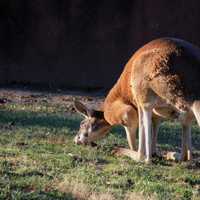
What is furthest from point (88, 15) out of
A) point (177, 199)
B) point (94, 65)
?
point (177, 199)

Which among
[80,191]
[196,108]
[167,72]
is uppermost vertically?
[167,72]

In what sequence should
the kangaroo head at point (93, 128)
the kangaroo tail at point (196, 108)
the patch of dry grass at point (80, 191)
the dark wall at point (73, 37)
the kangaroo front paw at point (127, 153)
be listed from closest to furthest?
the patch of dry grass at point (80, 191)
the kangaroo tail at point (196, 108)
the kangaroo front paw at point (127, 153)
the kangaroo head at point (93, 128)
the dark wall at point (73, 37)

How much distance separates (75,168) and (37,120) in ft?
11.4

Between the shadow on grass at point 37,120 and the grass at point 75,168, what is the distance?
0.01 metres

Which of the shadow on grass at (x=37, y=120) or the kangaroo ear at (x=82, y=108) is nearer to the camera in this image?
the kangaroo ear at (x=82, y=108)

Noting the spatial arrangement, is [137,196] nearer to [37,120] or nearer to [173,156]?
[173,156]

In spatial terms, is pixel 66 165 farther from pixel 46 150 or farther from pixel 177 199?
pixel 177 199

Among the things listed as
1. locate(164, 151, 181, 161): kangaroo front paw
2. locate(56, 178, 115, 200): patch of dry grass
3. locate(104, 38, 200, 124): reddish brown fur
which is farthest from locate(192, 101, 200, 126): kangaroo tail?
locate(56, 178, 115, 200): patch of dry grass

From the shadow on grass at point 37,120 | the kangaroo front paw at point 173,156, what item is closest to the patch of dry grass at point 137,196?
the kangaroo front paw at point 173,156

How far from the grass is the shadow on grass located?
0.04 feet

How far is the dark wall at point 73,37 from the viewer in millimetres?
15189

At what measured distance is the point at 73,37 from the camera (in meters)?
15.3

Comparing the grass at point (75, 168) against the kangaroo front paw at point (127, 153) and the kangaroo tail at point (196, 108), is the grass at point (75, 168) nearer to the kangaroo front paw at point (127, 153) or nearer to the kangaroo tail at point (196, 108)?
the kangaroo front paw at point (127, 153)

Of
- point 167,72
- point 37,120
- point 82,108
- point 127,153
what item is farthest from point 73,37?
point 167,72
